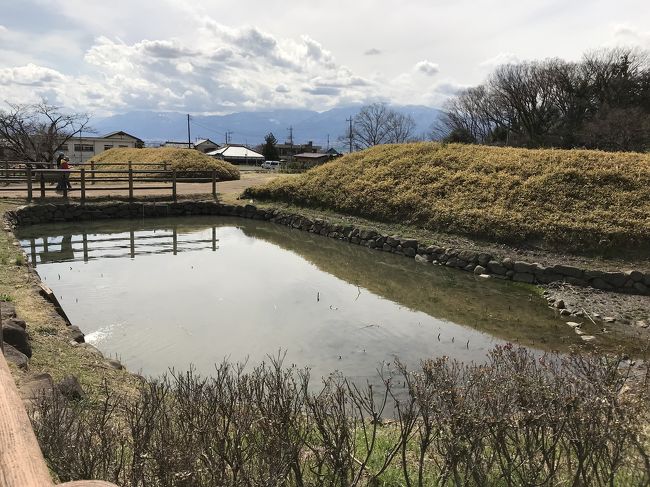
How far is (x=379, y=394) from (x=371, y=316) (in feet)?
10.9

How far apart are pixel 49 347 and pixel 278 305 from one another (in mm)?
4377

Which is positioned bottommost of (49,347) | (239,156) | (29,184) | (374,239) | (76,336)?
(76,336)

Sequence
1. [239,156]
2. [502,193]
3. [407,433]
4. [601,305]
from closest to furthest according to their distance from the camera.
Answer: [407,433], [601,305], [502,193], [239,156]

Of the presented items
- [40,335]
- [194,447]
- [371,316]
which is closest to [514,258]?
[371,316]

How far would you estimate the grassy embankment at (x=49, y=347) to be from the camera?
205 inches

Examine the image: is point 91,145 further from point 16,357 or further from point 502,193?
point 16,357

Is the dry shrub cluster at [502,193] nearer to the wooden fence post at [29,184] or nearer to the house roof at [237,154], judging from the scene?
the wooden fence post at [29,184]

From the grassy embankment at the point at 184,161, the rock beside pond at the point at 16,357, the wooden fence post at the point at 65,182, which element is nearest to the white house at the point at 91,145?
the grassy embankment at the point at 184,161

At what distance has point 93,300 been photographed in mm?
9672

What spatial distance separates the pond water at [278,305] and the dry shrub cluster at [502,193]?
107 inches

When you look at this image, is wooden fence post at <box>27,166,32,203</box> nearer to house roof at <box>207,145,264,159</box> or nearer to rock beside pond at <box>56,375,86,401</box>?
rock beside pond at <box>56,375,86,401</box>

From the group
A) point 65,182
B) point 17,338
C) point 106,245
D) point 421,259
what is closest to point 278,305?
point 17,338

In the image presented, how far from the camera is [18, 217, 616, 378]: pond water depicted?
7.47 m

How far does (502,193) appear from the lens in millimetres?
16094
